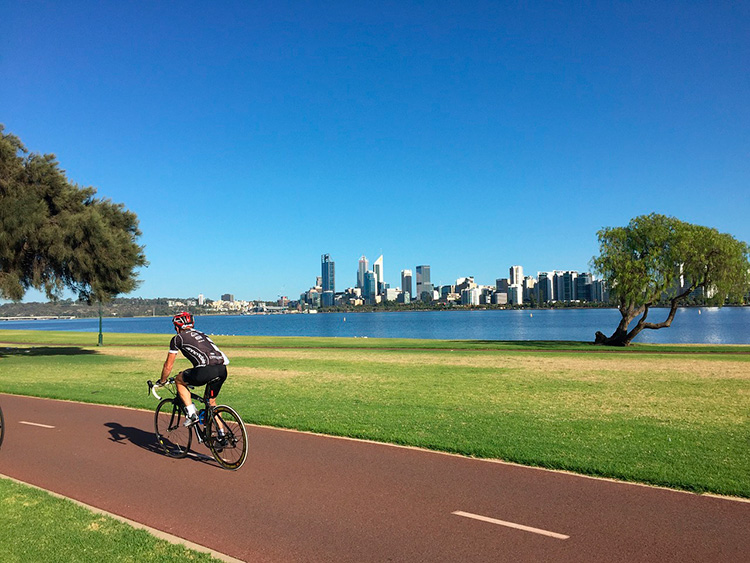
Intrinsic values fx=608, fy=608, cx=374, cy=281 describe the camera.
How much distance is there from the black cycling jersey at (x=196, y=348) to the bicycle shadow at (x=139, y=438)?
1.63 metres

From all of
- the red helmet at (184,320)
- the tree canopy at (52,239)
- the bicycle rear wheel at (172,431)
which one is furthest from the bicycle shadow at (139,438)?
the tree canopy at (52,239)

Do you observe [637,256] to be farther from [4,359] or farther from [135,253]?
[4,359]

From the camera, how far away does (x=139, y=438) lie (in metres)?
10.6

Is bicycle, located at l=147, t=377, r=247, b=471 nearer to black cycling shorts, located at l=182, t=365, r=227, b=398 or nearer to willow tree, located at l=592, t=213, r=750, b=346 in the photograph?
black cycling shorts, located at l=182, t=365, r=227, b=398

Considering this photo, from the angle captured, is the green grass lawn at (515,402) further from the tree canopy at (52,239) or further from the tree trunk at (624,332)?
the tree trunk at (624,332)

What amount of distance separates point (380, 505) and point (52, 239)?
84.7 ft

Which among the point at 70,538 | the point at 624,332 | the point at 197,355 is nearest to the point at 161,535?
the point at 70,538

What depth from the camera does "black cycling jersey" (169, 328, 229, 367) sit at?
8.23 metres

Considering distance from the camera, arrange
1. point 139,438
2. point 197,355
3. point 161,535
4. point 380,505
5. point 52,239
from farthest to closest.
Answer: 1. point 52,239
2. point 139,438
3. point 197,355
4. point 380,505
5. point 161,535

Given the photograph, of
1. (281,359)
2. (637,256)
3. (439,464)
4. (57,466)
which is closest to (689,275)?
(637,256)

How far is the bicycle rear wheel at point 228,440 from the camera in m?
8.33

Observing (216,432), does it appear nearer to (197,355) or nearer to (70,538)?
(197,355)

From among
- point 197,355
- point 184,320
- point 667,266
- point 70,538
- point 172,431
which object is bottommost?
point 70,538

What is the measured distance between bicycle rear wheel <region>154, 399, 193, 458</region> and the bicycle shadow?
152 mm
